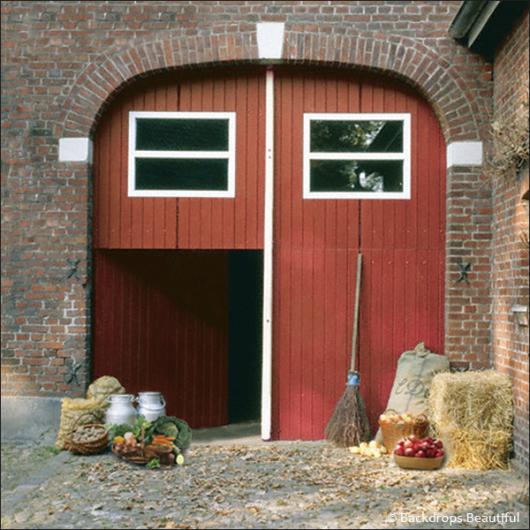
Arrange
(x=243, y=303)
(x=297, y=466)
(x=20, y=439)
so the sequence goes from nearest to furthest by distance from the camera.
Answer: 1. (x=297, y=466)
2. (x=20, y=439)
3. (x=243, y=303)

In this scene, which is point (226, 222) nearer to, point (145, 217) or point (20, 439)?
point (145, 217)

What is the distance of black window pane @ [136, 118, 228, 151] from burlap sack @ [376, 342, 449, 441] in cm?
319

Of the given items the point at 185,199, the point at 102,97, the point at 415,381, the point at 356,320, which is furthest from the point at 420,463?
the point at 102,97

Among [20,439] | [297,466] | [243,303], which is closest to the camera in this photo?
[297,466]

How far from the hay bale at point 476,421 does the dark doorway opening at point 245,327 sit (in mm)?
4655

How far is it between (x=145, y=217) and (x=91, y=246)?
0.69 m

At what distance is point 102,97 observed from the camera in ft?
30.3

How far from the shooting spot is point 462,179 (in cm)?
912

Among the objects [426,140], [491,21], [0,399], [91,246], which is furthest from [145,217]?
[491,21]

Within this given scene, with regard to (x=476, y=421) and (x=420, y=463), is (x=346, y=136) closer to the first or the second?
(x=476, y=421)

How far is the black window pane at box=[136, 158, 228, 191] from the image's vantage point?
940 centimetres

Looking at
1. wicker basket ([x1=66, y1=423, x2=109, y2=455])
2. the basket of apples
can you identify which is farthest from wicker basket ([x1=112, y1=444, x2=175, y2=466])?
the basket of apples

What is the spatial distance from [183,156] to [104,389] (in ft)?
8.96

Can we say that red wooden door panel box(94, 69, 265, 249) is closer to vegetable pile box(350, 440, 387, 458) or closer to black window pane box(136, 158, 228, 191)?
black window pane box(136, 158, 228, 191)
